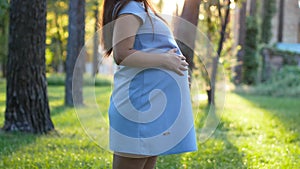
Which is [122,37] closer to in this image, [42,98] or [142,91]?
[142,91]

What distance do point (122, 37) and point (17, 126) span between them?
4694 mm

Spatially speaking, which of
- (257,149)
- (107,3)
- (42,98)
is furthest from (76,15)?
(107,3)

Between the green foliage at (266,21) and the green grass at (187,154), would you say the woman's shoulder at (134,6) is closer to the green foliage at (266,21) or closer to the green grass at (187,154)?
the green grass at (187,154)

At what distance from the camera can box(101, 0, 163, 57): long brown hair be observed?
2.38 meters

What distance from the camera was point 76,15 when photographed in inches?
439

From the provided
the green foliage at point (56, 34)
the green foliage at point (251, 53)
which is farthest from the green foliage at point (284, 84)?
the green foliage at point (56, 34)

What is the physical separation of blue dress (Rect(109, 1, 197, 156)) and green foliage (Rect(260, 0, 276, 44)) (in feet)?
90.5

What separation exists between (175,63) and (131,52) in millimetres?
214

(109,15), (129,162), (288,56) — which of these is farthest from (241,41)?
(129,162)

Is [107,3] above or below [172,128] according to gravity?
above

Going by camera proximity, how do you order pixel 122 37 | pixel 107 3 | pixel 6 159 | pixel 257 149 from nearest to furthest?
pixel 122 37 < pixel 107 3 < pixel 6 159 < pixel 257 149

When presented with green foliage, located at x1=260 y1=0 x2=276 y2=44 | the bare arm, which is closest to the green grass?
the bare arm

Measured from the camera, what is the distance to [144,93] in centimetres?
234

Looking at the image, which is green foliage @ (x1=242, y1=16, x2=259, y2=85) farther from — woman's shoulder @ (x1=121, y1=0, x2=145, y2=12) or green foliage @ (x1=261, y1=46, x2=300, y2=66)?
woman's shoulder @ (x1=121, y1=0, x2=145, y2=12)
